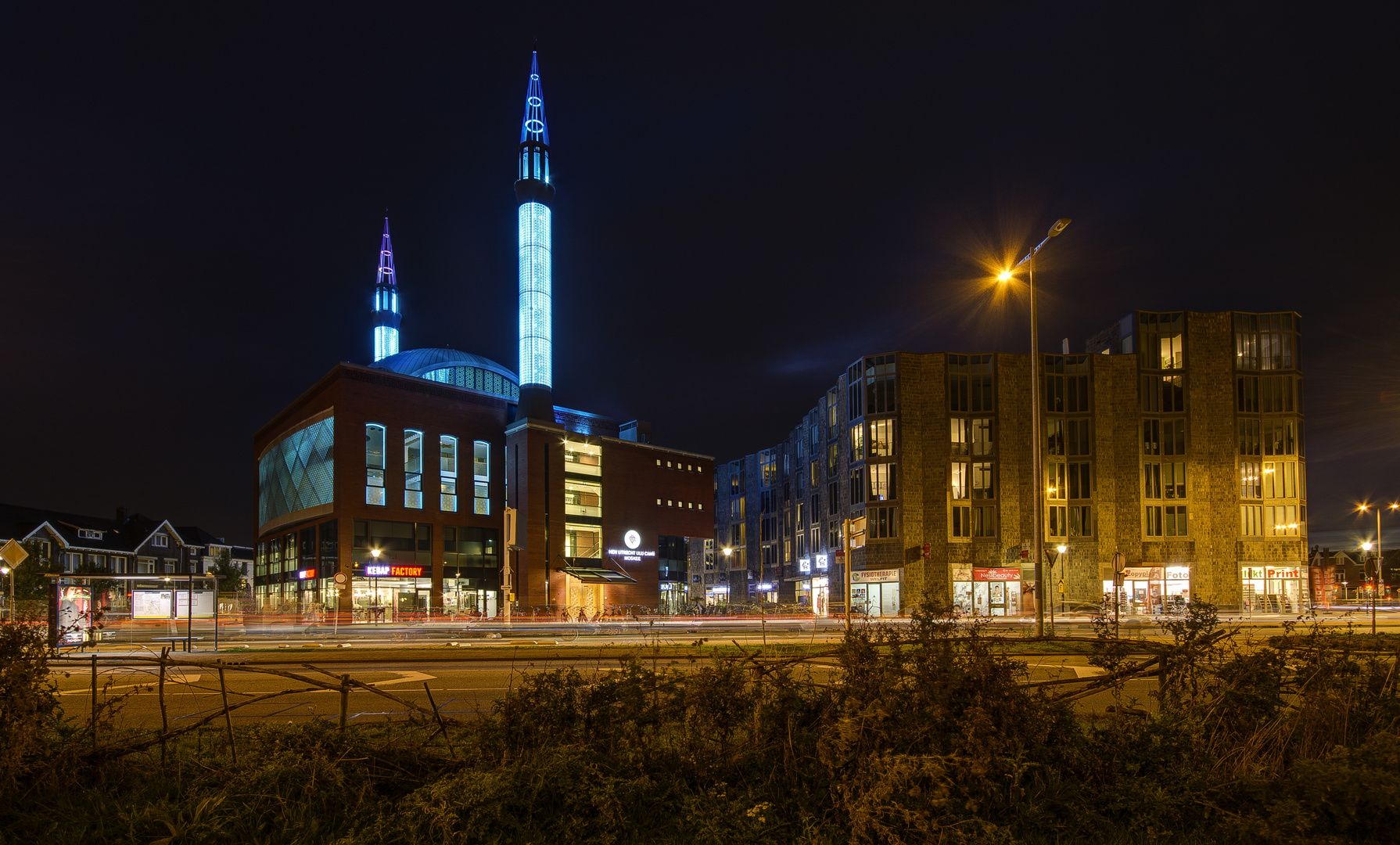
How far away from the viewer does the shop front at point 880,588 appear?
59250 millimetres

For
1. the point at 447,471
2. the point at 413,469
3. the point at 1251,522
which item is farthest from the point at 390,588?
the point at 1251,522

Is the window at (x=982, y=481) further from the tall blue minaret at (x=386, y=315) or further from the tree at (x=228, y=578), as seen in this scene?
the tall blue minaret at (x=386, y=315)

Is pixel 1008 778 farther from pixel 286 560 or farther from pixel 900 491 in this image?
pixel 286 560

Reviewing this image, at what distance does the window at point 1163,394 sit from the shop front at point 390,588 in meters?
55.0

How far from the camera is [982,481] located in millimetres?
60219

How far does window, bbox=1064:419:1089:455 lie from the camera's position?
61.0 metres

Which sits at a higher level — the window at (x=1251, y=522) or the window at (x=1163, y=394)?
the window at (x=1163, y=394)

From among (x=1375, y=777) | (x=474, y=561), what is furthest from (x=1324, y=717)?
(x=474, y=561)

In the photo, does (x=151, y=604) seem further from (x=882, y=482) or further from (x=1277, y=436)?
(x=1277, y=436)

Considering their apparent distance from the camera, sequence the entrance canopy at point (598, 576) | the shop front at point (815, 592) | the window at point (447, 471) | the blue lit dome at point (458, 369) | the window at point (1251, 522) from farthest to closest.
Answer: the blue lit dome at point (458, 369), the shop front at point (815, 592), the entrance canopy at point (598, 576), the window at point (447, 471), the window at point (1251, 522)

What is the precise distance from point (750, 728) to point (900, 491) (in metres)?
55.3

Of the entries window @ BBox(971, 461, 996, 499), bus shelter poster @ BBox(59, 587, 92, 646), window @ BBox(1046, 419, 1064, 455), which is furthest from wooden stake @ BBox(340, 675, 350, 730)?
window @ BBox(1046, 419, 1064, 455)

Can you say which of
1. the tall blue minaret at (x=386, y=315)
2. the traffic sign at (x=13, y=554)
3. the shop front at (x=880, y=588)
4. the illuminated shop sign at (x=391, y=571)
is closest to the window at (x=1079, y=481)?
the shop front at (x=880, y=588)

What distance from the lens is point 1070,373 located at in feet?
201
